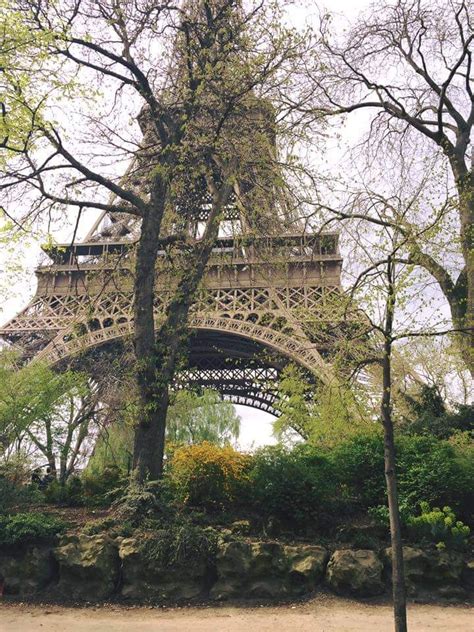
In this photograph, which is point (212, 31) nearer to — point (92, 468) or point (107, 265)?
point (107, 265)

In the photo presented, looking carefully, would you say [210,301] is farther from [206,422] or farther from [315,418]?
[206,422]

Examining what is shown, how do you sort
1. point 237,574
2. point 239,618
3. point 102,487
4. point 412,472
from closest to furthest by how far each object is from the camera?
point 239,618 < point 237,574 < point 412,472 < point 102,487

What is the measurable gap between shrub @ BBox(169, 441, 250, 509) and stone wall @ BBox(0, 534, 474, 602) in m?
1.45

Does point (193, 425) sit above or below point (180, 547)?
above

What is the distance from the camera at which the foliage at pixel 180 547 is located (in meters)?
7.34

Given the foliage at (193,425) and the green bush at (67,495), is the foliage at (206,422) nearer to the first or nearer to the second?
the foliage at (193,425)

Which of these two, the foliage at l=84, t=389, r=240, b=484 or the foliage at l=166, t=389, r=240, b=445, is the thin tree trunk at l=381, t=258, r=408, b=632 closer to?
the foliage at l=84, t=389, r=240, b=484

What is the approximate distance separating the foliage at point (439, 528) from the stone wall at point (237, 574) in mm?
244

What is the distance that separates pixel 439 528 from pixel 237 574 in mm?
2946

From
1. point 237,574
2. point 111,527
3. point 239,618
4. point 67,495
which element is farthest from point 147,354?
point 239,618

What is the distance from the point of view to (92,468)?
1005 inches

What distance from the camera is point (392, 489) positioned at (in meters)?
5.81

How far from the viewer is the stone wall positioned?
724 cm

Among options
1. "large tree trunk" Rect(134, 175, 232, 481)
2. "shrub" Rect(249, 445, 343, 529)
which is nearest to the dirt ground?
"shrub" Rect(249, 445, 343, 529)
